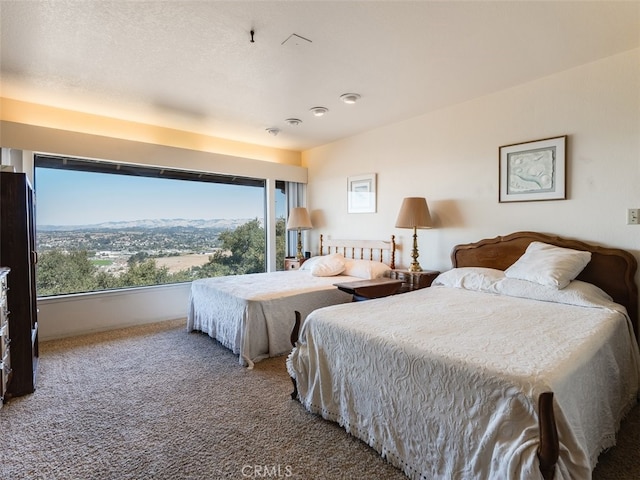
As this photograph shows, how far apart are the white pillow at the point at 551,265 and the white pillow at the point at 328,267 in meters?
1.90

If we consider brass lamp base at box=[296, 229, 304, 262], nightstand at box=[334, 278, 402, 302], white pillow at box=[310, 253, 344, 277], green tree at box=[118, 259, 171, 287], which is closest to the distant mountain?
green tree at box=[118, 259, 171, 287]

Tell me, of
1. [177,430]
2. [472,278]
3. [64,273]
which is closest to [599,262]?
[472,278]

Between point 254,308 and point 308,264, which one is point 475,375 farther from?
point 308,264

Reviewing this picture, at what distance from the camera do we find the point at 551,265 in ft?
7.96

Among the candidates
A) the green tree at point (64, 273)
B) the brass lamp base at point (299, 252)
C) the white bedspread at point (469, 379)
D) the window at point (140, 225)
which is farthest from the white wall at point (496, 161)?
the green tree at point (64, 273)

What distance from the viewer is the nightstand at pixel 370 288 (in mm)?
3104

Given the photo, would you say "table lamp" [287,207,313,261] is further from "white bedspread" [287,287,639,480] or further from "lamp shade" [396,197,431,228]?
"white bedspread" [287,287,639,480]

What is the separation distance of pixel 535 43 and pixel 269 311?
2937mm

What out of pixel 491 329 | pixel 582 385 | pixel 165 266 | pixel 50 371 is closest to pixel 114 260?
pixel 165 266

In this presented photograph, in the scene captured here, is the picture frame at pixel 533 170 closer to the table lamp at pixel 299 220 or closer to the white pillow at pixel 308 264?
the white pillow at pixel 308 264

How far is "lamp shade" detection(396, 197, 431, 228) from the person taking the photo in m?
3.45

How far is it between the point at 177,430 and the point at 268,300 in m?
1.29

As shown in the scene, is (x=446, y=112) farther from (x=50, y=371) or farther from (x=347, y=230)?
(x=50, y=371)

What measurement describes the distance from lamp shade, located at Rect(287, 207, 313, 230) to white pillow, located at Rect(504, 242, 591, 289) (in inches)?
114
